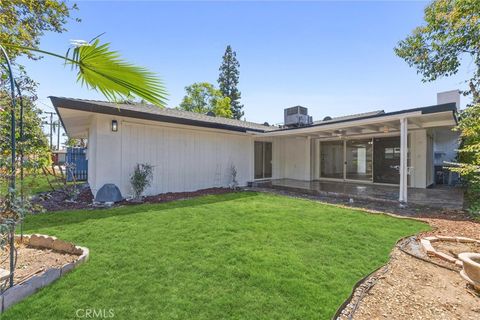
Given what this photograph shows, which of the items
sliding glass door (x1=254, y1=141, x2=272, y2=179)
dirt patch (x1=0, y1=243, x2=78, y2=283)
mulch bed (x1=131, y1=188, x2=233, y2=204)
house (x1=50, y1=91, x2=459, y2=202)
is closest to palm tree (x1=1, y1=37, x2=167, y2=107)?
dirt patch (x1=0, y1=243, x2=78, y2=283)

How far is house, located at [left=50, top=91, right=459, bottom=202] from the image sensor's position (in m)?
7.03

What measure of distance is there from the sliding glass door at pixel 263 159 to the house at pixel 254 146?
0.05 meters

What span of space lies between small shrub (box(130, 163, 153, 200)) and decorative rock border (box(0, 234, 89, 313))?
3463mm

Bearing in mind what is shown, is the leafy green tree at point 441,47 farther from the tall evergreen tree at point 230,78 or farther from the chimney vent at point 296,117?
the tall evergreen tree at point 230,78

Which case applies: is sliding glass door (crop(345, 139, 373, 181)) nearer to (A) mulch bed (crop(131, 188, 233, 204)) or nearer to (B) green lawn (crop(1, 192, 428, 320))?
(B) green lawn (crop(1, 192, 428, 320))

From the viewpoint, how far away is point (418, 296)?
2.74 metres

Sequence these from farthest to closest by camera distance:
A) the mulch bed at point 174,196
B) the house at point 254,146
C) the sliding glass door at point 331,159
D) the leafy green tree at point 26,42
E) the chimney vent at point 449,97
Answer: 1. the sliding glass door at point 331,159
2. the chimney vent at point 449,97
3. the mulch bed at point 174,196
4. the house at point 254,146
5. the leafy green tree at point 26,42

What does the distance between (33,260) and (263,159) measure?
1037 cm

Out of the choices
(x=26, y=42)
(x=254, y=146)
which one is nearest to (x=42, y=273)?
(x=26, y=42)

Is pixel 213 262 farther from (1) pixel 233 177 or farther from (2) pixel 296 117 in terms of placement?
(2) pixel 296 117

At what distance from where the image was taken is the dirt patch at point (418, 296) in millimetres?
2443

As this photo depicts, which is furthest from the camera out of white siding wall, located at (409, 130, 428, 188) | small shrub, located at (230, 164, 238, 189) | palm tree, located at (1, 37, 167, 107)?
small shrub, located at (230, 164, 238, 189)

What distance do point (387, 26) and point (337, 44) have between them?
1.72 meters

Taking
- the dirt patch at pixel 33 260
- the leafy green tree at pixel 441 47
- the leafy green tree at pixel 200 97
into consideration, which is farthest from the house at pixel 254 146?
the leafy green tree at pixel 200 97
